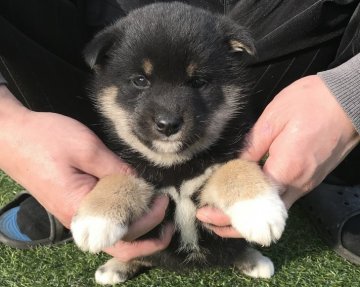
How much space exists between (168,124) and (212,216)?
0.40 m

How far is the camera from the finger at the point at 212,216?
1791mm

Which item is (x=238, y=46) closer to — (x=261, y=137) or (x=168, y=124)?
(x=261, y=137)

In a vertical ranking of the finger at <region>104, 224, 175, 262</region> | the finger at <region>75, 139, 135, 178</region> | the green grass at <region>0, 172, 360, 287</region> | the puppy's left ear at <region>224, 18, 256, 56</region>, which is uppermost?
the puppy's left ear at <region>224, 18, 256, 56</region>

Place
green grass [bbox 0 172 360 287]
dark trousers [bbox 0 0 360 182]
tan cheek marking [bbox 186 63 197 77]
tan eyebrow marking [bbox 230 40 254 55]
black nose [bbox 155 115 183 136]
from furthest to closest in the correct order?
1. dark trousers [bbox 0 0 360 182]
2. green grass [bbox 0 172 360 287]
3. tan eyebrow marking [bbox 230 40 254 55]
4. tan cheek marking [bbox 186 63 197 77]
5. black nose [bbox 155 115 183 136]

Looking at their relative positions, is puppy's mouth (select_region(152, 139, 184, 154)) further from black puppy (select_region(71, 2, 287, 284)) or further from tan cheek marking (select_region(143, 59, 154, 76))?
tan cheek marking (select_region(143, 59, 154, 76))

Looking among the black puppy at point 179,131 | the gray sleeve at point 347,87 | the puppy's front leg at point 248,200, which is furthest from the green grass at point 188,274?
the gray sleeve at point 347,87

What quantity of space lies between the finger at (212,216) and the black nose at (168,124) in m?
0.34

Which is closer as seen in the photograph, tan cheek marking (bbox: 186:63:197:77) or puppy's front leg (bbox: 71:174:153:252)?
puppy's front leg (bbox: 71:174:153:252)

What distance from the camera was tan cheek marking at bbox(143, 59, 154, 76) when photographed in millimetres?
1842

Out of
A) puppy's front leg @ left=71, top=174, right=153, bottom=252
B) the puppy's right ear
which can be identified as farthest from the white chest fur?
the puppy's right ear

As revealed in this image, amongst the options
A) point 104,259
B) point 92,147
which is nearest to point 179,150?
point 92,147

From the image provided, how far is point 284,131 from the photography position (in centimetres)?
179

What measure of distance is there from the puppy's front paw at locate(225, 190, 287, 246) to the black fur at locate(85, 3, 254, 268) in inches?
11.8

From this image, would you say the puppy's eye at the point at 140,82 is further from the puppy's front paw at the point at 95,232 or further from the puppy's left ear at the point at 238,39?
the puppy's front paw at the point at 95,232
